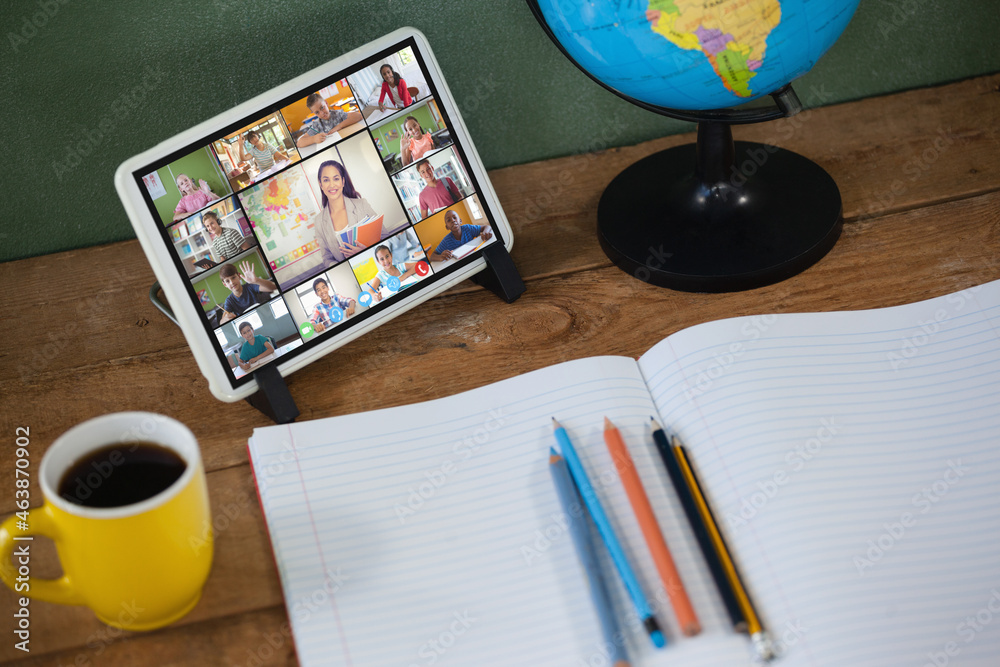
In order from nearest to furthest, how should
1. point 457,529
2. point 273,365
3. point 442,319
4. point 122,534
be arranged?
point 122,534 < point 457,529 < point 273,365 < point 442,319

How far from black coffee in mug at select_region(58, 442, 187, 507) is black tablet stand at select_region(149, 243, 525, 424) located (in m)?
0.17

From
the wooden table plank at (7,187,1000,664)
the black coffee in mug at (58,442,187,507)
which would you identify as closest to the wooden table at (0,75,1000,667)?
the wooden table plank at (7,187,1000,664)

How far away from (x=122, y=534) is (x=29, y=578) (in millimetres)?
94

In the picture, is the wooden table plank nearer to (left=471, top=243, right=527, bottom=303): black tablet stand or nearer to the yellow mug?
(left=471, top=243, right=527, bottom=303): black tablet stand

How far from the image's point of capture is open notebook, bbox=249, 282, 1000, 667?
533 mm

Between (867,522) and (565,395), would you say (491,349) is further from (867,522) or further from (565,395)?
(867,522)

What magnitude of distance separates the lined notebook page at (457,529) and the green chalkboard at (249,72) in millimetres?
431

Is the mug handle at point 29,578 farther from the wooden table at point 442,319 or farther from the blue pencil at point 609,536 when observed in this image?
the blue pencil at point 609,536

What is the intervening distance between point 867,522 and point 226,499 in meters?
0.49

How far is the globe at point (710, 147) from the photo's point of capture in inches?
25.7

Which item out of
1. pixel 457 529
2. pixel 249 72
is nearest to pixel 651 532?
pixel 457 529

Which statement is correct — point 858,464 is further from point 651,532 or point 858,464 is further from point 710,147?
point 710,147

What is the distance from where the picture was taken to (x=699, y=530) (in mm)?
577

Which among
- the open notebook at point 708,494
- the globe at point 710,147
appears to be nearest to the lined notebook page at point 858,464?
the open notebook at point 708,494
